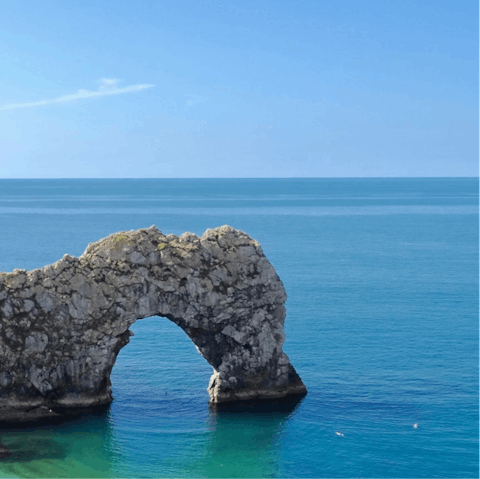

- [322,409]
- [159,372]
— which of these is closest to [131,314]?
[159,372]

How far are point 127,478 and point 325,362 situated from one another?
24707mm

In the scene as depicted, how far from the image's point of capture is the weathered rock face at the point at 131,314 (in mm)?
47500

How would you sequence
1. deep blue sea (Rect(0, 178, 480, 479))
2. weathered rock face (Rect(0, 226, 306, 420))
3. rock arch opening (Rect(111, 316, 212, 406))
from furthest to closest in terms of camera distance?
rock arch opening (Rect(111, 316, 212, 406)) → weathered rock face (Rect(0, 226, 306, 420)) → deep blue sea (Rect(0, 178, 480, 479))

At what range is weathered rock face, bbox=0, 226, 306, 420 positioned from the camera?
47.5m

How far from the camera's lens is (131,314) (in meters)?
49.4

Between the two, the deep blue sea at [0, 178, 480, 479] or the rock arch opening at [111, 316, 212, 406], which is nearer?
the deep blue sea at [0, 178, 480, 479]

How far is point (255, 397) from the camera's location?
51.9 meters

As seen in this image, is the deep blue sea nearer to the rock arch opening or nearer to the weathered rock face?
the rock arch opening

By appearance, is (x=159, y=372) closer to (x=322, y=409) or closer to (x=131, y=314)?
(x=131, y=314)

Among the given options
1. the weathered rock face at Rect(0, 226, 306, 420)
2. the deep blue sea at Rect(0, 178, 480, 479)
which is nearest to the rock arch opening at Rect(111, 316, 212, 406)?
the deep blue sea at Rect(0, 178, 480, 479)

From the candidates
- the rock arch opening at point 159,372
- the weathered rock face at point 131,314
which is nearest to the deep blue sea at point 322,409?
the rock arch opening at point 159,372

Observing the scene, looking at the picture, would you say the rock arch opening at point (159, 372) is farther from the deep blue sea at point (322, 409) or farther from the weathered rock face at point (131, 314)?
the weathered rock face at point (131, 314)

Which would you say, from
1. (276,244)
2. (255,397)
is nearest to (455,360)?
(255,397)

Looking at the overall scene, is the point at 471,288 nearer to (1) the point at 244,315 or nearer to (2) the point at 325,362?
(2) the point at 325,362
